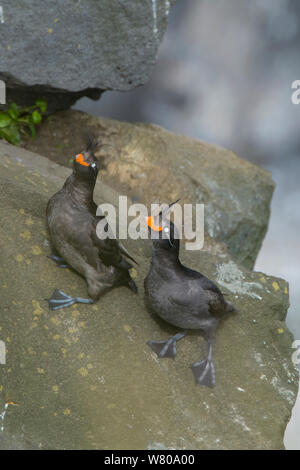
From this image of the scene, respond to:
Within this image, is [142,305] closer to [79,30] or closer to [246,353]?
[246,353]

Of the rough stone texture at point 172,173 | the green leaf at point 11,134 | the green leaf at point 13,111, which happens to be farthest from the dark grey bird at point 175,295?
the green leaf at point 13,111

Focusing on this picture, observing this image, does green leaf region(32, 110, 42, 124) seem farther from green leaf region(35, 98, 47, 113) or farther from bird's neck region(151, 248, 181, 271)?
bird's neck region(151, 248, 181, 271)

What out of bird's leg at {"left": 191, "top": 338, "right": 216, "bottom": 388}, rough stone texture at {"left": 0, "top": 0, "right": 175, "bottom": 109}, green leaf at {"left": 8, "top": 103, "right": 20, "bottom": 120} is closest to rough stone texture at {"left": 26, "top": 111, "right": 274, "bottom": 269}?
green leaf at {"left": 8, "top": 103, "right": 20, "bottom": 120}

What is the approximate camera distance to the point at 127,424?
2988mm

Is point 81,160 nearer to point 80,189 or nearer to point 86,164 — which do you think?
point 86,164

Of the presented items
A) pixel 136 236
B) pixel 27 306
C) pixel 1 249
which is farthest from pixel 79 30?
pixel 27 306

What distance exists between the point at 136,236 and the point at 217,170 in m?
2.15

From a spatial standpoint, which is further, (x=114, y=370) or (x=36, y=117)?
(x=36, y=117)

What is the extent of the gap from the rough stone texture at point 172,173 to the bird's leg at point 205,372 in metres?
2.34

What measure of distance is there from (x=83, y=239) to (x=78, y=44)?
234 cm

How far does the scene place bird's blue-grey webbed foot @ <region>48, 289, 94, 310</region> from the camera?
131 inches

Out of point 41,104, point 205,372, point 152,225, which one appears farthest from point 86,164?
point 41,104

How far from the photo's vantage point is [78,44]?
5035 millimetres

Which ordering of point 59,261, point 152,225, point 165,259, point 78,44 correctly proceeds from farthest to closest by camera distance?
point 78,44, point 59,261, point 165,259, point 152,225
